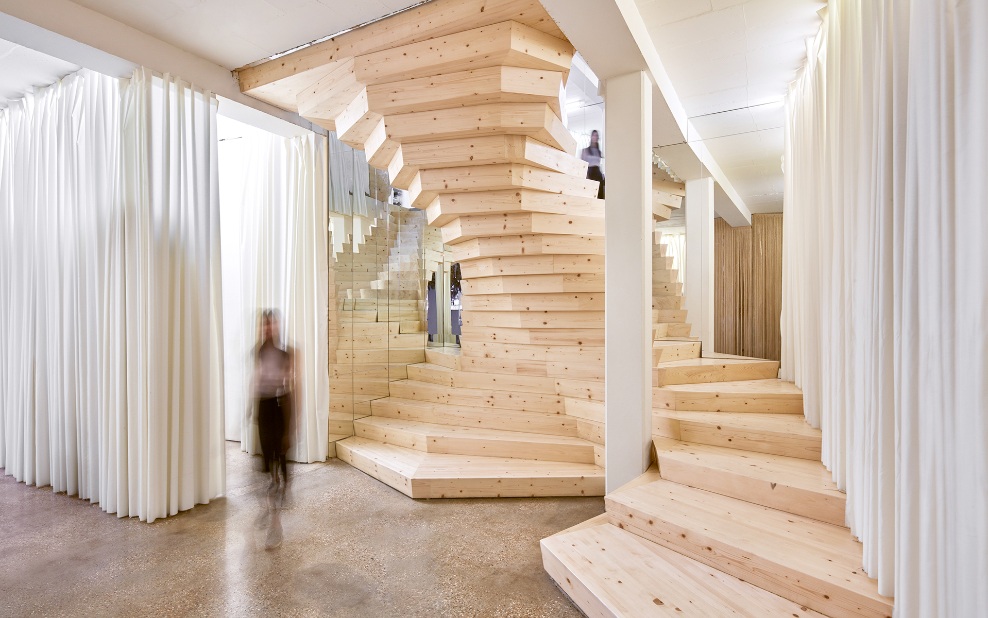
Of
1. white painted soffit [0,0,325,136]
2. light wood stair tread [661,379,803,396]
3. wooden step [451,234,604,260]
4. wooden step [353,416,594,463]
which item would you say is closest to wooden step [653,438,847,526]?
light wood stair tread [661,379,803,396]

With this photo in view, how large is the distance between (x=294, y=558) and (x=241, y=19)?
11.3 ft

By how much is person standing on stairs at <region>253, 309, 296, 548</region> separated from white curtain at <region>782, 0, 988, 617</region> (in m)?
3.16

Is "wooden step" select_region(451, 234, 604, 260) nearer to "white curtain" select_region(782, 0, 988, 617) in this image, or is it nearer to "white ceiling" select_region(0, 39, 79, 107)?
"white curtain" select_region(782, 0, 988, 617)

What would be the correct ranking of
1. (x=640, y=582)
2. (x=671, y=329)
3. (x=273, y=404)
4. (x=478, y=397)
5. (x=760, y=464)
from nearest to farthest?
(x=640, y=582) < (x=760, y=464) < (x=273, y=404) < (x=478, y=397) < (x=671, y=329)

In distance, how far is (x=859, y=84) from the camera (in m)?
2.11

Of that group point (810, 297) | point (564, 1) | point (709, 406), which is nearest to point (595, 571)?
point (709, 406)

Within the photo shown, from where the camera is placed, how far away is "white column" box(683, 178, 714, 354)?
5520 millimetres

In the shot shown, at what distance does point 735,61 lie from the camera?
3.60 meters

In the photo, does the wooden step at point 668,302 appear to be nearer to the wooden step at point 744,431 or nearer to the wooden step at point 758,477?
the wooden step at point 744,431

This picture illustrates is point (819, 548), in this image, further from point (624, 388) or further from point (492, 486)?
point (492, 486)

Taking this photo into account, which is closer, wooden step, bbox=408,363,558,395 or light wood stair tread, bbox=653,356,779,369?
light wood stair tread, bbox=653,356,779,369

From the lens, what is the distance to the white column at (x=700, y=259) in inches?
217

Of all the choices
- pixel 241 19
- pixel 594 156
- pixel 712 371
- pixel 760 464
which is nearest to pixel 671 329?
pixel 712 371

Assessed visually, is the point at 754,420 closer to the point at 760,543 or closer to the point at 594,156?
the point at 760,543
